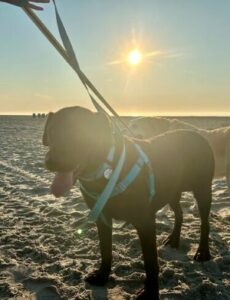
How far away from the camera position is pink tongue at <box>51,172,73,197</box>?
4062 millimetres

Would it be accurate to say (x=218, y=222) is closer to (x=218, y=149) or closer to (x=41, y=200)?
(x=218, y=149)

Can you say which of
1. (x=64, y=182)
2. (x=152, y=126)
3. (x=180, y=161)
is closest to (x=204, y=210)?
(x=180, y=161)

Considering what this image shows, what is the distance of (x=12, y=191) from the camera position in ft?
31.3

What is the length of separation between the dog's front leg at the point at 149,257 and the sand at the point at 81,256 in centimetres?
23

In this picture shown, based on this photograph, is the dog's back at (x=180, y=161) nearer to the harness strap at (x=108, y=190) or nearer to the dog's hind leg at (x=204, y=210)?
the dog's hind leg at (x=204, y=210)

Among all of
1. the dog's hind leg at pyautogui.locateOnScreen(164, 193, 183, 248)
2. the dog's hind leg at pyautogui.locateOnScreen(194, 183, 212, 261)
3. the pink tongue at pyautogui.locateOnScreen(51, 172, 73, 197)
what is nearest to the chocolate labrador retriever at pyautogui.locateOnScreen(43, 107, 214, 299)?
the pink tongue at pyautogui.locateOnScreen(51, 172, 73, 197)

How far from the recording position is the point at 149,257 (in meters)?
4.42

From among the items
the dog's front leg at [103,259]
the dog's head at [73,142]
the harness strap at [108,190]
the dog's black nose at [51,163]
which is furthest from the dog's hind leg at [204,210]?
the dog's black nose at [51,163]

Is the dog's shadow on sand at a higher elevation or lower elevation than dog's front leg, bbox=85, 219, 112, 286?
lower

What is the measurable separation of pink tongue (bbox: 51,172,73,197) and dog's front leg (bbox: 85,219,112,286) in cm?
89

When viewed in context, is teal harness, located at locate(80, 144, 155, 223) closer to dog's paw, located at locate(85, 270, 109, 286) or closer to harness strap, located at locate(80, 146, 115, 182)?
harness strap, located at locate(80, 146, 115, 182)

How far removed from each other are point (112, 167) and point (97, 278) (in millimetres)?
1493

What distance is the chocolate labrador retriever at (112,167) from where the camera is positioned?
13.4 feet

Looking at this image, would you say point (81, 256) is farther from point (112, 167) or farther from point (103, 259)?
point (112, 167)
